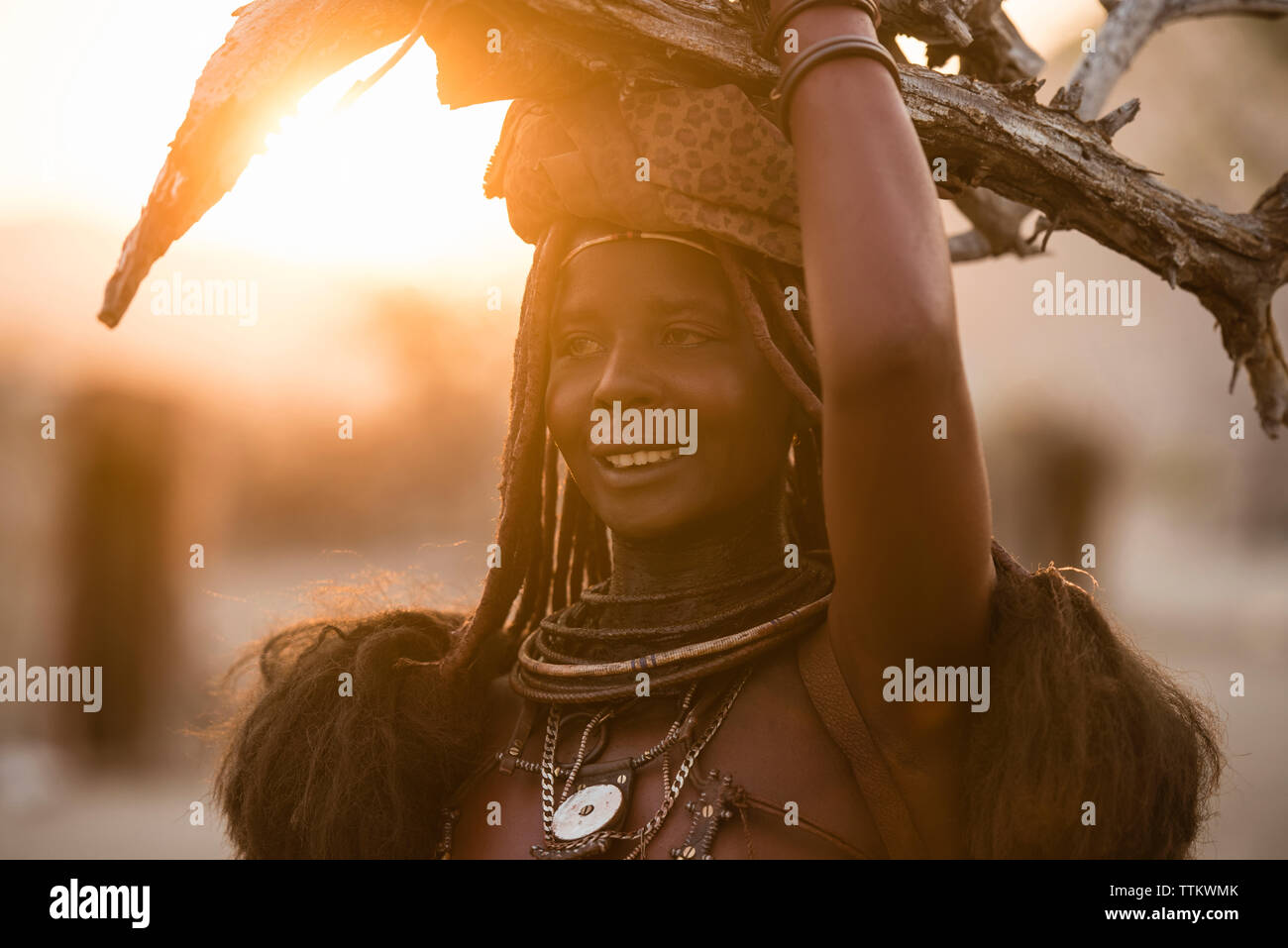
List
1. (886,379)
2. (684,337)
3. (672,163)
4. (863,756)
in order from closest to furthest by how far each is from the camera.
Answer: (886,379) < (863,756) < (672,163) < (684,337)

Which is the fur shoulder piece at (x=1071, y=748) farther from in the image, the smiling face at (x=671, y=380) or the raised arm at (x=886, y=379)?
the smiling face at (x=671, y=380)

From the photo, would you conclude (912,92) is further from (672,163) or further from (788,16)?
(672,163)

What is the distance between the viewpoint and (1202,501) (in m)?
12.5

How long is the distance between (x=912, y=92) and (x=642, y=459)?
83 cm

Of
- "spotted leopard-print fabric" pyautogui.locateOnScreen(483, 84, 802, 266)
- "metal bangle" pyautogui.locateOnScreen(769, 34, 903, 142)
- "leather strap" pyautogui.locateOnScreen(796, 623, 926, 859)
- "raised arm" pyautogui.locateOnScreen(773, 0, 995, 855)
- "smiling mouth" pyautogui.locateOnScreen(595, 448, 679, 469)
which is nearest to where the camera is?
"raised arm" pyautogui.locateOnScreen(773, 0, 995, 855)

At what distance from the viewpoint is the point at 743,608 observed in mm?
2094

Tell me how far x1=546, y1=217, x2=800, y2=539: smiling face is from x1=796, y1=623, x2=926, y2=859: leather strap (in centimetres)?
37

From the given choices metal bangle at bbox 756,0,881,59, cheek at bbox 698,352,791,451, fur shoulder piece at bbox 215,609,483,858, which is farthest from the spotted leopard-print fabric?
fur shoulder piece at bbox 215,609,483,858

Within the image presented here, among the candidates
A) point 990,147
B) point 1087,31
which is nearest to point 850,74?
point 990,147

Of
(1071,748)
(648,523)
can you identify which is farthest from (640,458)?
(1071,748)

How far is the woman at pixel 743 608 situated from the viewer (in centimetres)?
164

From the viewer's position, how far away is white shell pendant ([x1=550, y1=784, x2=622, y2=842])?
76.8 inches

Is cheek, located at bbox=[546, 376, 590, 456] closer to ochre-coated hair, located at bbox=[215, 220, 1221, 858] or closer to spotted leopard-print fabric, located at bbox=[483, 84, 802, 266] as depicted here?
ochre-coated hair, located at bbox=[215, 220, 1221, 858]
